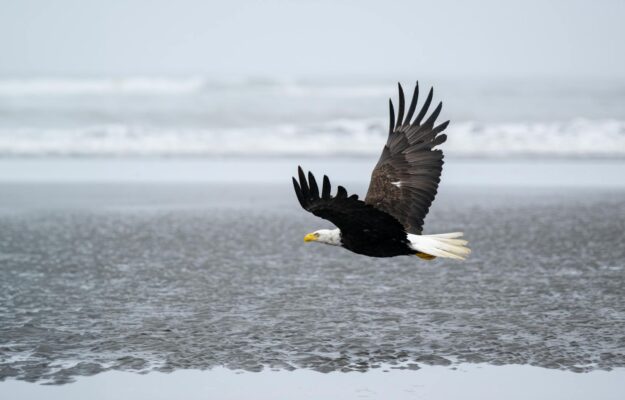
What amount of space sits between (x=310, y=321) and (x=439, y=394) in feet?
5.69

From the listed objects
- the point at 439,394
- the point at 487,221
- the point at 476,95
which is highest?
the point at 476,95

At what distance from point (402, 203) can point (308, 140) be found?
50.1 feet

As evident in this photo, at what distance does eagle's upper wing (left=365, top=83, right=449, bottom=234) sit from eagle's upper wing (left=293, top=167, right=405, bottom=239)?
728mm

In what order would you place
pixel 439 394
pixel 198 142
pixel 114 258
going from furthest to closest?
pixel 198 142, pixel 114 258, pixel 439 394

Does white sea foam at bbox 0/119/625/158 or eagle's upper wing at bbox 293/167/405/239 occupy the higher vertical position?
white sea foam at bbox 0/119/625/158

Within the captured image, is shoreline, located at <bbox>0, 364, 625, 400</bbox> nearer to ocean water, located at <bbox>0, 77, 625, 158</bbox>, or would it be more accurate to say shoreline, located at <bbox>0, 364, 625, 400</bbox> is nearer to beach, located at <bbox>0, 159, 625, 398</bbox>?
beach, located at <bbox>0, 159, 625, 398</bbox>

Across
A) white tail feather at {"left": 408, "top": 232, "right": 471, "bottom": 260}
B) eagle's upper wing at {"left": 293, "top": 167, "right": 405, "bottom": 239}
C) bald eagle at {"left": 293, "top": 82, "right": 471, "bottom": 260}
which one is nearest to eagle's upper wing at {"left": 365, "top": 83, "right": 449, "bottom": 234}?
bald eagle at {"left": 293, "top": 82, "right": 471, "bottom": 260}

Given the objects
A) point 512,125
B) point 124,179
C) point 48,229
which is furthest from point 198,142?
point 48,229

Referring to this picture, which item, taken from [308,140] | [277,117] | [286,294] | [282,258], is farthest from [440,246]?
[277,117]

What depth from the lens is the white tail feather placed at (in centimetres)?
674

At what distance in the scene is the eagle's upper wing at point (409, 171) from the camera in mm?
7504

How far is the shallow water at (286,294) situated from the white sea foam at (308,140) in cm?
804

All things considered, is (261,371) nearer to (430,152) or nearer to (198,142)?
(430,152)

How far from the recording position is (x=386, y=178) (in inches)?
300
